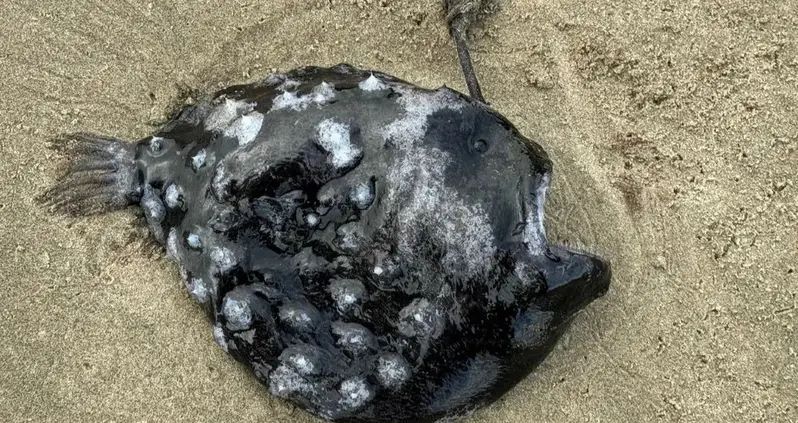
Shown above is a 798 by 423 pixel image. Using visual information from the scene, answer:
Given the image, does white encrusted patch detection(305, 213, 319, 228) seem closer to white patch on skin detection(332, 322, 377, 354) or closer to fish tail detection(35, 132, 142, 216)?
A: white patch on skin detection(332, 322, 377, 354)

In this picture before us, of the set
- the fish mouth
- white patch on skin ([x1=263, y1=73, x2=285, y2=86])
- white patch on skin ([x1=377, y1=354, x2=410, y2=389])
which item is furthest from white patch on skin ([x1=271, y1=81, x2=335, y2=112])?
white patch on skin ([x1=377, y1=354, x2=410, y2=389])

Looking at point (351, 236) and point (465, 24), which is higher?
point (465, 24)

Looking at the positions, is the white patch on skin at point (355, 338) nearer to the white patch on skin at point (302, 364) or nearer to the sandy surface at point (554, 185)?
the white patch on skin at point (302, 364)

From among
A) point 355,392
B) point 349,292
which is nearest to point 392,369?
point 355,392

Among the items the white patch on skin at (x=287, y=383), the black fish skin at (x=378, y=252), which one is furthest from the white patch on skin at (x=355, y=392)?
the white patch on skin at (x=287, y=383)

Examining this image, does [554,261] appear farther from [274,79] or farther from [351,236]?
[274,79]
